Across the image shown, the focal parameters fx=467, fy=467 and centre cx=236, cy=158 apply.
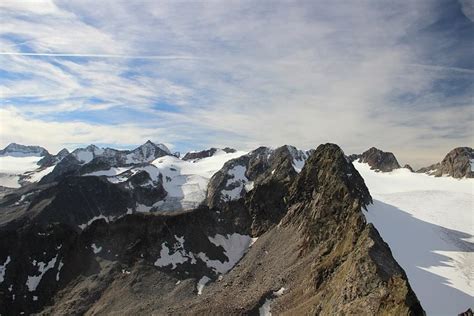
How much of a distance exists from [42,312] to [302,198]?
6548 cm

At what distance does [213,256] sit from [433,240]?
51.6 meters

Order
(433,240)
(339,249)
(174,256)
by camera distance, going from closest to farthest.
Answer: (339,249) < (174,256) < (433,240)

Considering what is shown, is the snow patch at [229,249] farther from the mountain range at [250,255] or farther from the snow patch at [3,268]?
the snow patch at [3,268]

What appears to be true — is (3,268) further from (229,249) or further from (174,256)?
(229,249)

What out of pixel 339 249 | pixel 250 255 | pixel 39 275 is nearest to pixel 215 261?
pixel 250 255

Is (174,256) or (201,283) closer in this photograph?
(201,283)

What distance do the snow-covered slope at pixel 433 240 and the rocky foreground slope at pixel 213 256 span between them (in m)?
12.4

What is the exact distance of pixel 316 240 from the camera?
8988 centimetres

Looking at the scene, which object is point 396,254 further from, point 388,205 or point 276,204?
point 388,205

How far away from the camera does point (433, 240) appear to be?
109 meters

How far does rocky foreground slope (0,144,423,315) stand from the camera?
73.8m

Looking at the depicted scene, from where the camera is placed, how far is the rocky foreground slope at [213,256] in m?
73.8

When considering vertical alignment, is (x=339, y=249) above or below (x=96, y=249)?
above

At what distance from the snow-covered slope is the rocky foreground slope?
1236 centimetres
